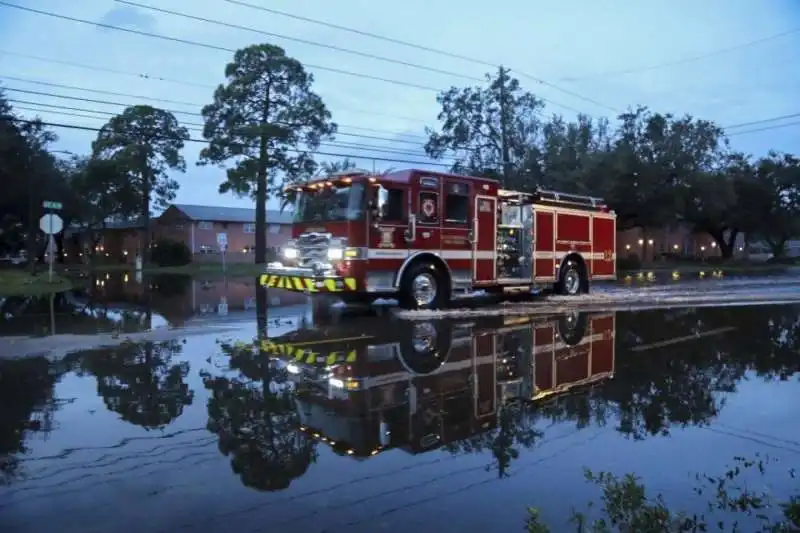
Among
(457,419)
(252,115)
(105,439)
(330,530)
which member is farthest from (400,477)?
(252,115)

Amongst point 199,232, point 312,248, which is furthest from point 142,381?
point 199,232

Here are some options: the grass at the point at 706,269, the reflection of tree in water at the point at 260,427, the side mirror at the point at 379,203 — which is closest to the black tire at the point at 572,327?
the side mirror at the point at 379,203

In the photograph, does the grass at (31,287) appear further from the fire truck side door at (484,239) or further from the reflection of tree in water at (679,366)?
the reflection of tree in water at (679,366)

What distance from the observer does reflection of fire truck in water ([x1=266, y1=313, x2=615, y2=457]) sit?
549 cm

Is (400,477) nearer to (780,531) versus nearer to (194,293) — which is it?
(780,531)

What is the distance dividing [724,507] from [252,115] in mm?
42371

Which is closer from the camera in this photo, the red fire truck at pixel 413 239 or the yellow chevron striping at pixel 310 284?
the red fire truck at pixel 413 239

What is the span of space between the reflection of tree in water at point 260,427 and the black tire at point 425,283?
6.10m

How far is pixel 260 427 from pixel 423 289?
8.80 meters

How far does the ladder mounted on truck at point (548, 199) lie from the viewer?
53.2 feet

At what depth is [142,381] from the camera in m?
7.18

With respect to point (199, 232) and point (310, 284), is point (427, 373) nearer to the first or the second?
point (310, 284)

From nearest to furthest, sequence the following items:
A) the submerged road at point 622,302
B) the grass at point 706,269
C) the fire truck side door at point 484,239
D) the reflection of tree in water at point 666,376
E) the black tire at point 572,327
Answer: the reflection of tree in water at point 666,376 → the black tire at point 572,327 → the submerged road at point 622,302 → the fire truck side door at point 484,239 → the grass at point 706,269

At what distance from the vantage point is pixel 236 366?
314 inches
